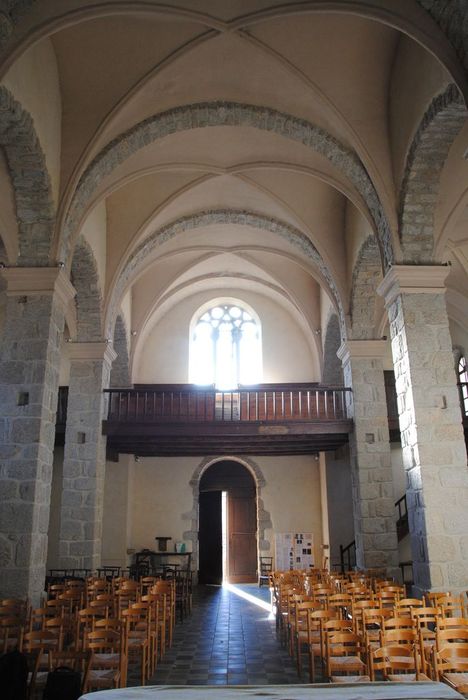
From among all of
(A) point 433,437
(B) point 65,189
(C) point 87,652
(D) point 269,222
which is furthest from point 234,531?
(C) point 87,652

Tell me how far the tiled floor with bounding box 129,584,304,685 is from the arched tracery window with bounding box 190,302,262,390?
7.59 meters

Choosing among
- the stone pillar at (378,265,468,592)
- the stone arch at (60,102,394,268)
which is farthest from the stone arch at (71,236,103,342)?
the stone pillar at (378,265,468,592)

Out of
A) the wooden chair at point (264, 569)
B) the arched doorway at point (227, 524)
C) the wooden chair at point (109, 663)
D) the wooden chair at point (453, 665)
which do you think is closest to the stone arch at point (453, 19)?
the wooden chair at point (453, 665)

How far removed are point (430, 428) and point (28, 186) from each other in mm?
6716

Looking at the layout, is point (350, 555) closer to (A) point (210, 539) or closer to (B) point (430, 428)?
(A) point (210, 539)

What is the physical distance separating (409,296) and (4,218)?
20.0ft

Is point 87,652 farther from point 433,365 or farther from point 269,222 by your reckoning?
point 269,222

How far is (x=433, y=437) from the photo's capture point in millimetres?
8016

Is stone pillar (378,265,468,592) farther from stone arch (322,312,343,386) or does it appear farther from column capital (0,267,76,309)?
stone arch (322,312,343,386)

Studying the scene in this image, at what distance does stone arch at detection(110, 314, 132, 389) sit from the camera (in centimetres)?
1569

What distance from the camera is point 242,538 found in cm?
1703

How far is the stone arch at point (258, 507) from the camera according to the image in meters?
16.5

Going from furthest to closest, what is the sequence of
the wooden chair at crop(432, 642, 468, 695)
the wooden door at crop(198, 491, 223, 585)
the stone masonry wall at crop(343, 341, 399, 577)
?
1. the wooden door at crop(198, 491, 223, 585)
2. the stone masonry wall at crop(343, 341, 399, 577)
3. the wooden chair at crop(432, 642, 468, 695)

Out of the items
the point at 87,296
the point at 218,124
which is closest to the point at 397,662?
the point at 218,124
